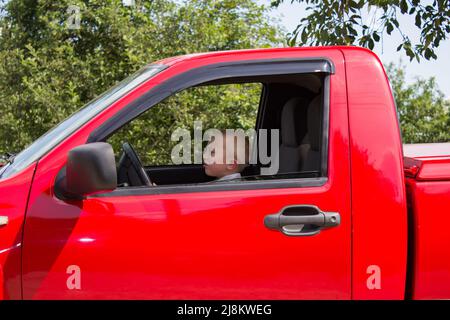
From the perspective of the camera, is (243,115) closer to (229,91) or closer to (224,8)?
(229,91)

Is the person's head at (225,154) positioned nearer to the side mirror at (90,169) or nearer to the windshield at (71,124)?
the windshield at (71,124)

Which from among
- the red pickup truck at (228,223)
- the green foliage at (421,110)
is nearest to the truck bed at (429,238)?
the red pickup truck at (228,223)

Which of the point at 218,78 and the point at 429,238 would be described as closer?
the point at 429,238

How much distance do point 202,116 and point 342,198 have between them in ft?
30.7

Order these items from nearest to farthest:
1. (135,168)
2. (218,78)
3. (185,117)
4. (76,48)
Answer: (218,78) < (135,168) < (185,117) < (76,48)

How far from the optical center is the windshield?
285 cm

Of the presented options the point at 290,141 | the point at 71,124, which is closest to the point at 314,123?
the point at 290,141

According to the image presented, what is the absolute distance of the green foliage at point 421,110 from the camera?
130 feet

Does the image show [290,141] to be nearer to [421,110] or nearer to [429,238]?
[429,238]

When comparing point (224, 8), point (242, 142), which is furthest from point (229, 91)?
point (242, 142)

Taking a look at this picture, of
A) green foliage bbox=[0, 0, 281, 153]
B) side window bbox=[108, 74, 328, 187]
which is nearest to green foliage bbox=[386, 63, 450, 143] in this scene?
green foliage bbox=[0, 0, 281, 153]

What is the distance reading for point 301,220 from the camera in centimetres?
271

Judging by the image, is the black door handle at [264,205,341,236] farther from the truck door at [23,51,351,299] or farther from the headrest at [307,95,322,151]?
the headrest at [307,95,322,151]

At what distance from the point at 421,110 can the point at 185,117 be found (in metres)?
34.3
